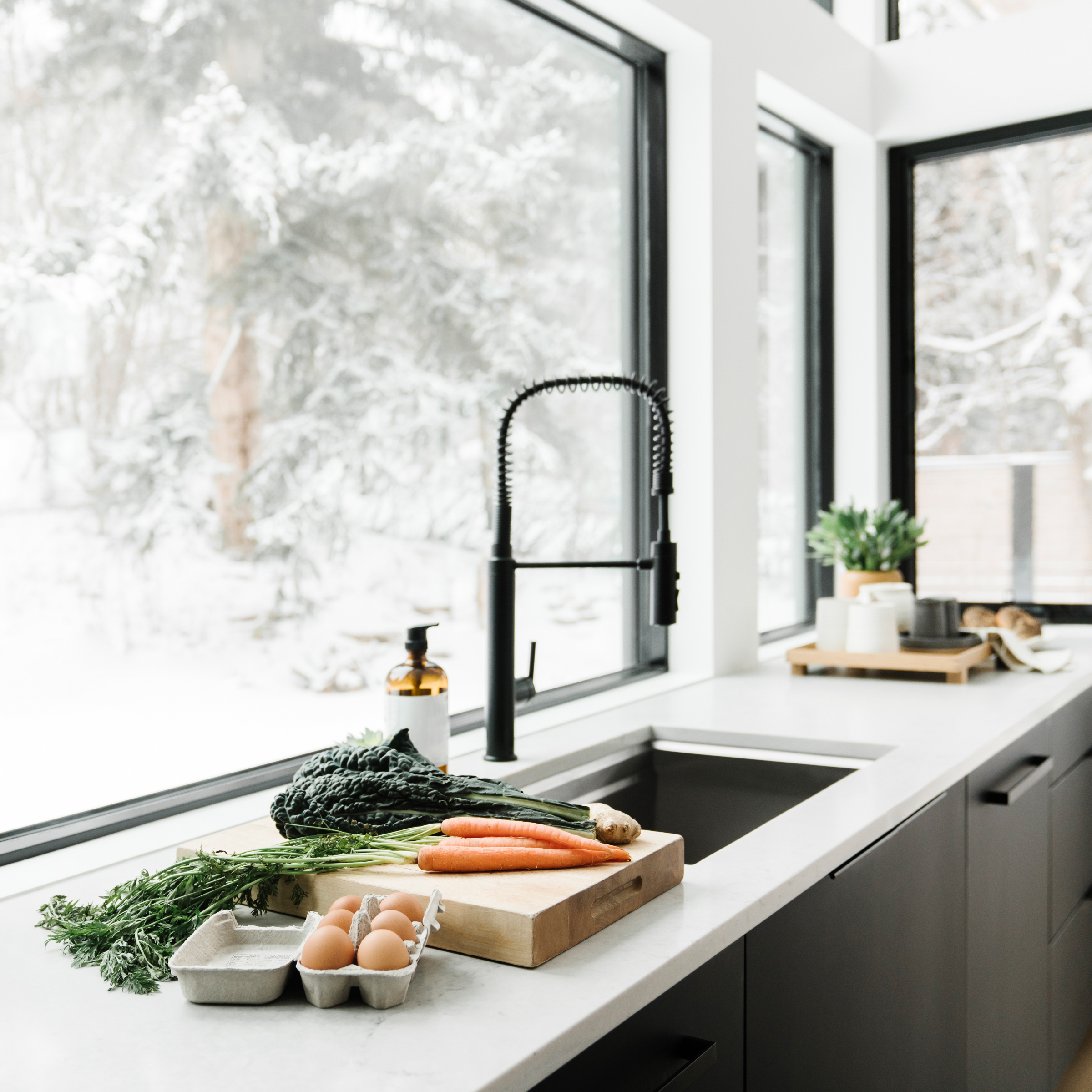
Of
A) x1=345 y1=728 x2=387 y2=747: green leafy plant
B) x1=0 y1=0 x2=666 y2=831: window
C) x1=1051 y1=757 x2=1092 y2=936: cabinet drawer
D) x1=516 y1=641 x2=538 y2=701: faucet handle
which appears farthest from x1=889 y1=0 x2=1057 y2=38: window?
x1=345 y1=728 x2=387 y2=747: green leafy plant

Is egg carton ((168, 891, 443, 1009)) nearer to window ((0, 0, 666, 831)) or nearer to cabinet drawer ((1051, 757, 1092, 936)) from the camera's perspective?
window ((0, 0, 666, 831))

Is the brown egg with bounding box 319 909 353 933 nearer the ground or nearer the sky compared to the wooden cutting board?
nearer the sky

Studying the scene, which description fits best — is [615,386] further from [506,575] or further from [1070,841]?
→ [1070,841]

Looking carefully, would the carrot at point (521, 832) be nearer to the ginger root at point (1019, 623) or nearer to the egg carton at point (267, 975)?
the egg carton at point (267, 975)

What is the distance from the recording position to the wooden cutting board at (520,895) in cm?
86

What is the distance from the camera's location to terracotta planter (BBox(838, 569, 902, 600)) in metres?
2.67

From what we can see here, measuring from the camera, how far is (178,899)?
0.91 m

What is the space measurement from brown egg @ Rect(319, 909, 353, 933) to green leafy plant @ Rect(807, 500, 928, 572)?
6.53 ft

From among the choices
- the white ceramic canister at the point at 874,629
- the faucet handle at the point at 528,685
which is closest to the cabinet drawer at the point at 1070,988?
the white ceramic canister at the point at 874,629

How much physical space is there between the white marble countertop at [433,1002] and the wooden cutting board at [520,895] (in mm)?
13

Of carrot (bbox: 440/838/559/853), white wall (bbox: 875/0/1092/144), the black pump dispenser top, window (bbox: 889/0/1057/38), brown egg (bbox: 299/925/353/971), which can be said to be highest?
window (bbox: 889/0/1057/38)

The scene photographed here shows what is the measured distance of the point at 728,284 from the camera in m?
2.48

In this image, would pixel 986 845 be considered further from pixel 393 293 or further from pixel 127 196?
pixel 127 196

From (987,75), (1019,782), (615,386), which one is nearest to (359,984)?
(615,386)
